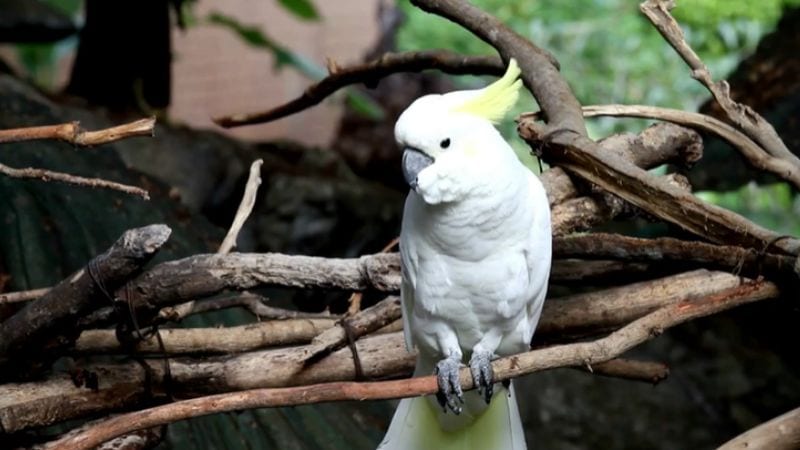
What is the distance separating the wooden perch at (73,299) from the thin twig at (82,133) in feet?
0.37

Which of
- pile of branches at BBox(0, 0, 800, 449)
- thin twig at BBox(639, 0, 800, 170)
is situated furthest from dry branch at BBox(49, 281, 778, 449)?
thin twig at BBox(639, 0, 800, 170)

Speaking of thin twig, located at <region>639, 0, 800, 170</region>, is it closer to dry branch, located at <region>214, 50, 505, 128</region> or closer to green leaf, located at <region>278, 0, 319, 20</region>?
dry branch, located at <region>214, 50, 505, 128</region>

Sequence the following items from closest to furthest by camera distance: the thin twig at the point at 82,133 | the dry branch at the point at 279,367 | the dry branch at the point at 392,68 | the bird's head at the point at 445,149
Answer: the bird's head at the point at 445,149 → the thin twig at the point at 82,133 → the dry branch at the point at 279,367 → the dry branch at the point at 392,68

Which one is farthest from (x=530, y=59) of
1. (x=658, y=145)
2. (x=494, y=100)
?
(x=494, y=100)

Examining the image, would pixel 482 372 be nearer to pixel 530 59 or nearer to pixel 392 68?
pixel 530 59

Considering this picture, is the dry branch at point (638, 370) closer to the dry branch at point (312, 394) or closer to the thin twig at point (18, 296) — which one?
the dry branch at point (312, 394)

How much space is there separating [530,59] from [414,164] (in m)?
0.53

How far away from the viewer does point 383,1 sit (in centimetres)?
372

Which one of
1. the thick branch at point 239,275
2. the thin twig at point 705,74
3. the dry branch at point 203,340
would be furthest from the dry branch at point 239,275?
the thin twig at point 705,74

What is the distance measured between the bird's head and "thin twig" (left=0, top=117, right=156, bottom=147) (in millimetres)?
284

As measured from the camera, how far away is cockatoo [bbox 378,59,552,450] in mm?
1027

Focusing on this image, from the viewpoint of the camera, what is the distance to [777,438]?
1.23 m

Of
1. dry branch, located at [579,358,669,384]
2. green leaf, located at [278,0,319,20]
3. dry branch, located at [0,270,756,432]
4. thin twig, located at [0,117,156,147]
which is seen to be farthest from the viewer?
green leaf, located at [278,0,319,20]

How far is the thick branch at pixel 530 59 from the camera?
4.57ft
